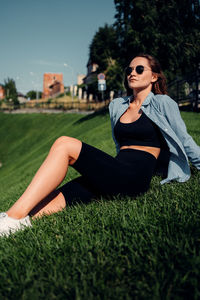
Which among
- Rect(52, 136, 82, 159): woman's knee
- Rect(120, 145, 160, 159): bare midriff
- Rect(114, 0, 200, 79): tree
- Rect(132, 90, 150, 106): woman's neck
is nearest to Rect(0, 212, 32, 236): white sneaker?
Rect(52, 136, 82, 159): woman's knee

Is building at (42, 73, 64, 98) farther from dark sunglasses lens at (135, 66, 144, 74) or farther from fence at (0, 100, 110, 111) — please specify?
dark sunglasses lens at (135, 66, 144, 74)

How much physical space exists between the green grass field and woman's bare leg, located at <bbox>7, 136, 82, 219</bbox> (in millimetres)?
236

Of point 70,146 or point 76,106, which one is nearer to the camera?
point 70,146

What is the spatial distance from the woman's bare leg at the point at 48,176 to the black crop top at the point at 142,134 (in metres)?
0.78

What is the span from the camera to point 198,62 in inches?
842

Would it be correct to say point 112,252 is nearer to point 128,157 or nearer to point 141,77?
point 128,157

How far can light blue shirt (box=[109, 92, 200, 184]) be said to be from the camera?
2.98 meters

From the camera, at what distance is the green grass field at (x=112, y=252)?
1.45 m

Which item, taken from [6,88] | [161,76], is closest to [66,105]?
[161,76]

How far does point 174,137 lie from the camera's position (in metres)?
3.00

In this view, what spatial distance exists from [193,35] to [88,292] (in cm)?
2175

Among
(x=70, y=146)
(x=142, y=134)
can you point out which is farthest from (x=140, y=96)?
(x=70, y=146)

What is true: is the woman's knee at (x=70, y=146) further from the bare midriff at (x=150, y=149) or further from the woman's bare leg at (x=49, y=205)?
the bare midriff at (x=150, y=149)

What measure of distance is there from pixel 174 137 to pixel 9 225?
204 centimetres
